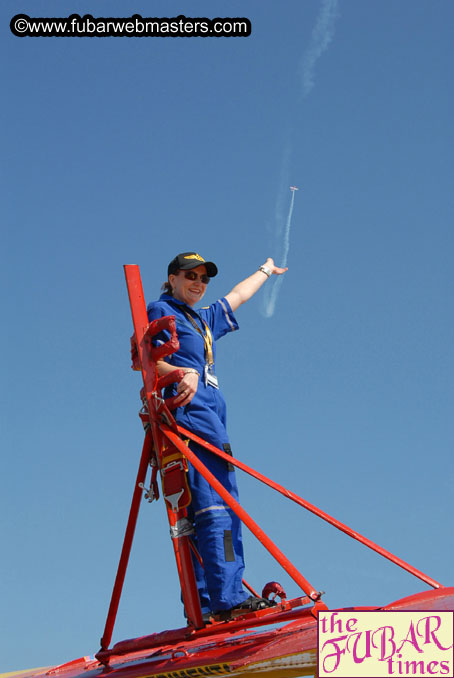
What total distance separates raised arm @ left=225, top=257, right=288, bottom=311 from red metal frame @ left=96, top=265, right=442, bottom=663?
3.67 feet

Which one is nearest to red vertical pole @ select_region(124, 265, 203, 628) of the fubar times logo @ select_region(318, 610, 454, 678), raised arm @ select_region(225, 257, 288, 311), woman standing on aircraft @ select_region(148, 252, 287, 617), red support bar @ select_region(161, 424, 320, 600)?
woman standing on aircraft @ select_region(148, 252, 287, 617)

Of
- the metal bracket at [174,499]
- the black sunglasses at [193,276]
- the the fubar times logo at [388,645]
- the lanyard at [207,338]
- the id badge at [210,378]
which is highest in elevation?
the black sunglasses at [193,276]

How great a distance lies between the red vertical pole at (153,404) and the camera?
20.1 feet

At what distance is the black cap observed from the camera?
730cm

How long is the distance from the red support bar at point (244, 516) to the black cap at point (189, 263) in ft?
5.03

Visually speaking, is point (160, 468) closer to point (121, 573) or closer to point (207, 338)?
point (121, 573)

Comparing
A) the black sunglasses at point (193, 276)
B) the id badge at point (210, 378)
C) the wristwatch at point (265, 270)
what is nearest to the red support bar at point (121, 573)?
the id badge at point (210, 378)

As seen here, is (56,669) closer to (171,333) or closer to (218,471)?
(218,471)

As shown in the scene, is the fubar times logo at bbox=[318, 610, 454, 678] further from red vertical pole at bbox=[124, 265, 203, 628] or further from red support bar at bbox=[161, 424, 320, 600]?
red vertical pole at bbox=[124, 265, 203, 628]

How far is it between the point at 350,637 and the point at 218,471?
219cm

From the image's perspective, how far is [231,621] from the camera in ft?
18.9

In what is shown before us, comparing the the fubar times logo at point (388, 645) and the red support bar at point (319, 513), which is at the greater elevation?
the red support bar at point (319, 513)

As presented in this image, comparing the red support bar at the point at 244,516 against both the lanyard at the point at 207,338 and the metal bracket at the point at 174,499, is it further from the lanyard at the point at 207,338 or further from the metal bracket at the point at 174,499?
the lanyard at the point at 207,338

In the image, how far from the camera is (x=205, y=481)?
21.0 ft
